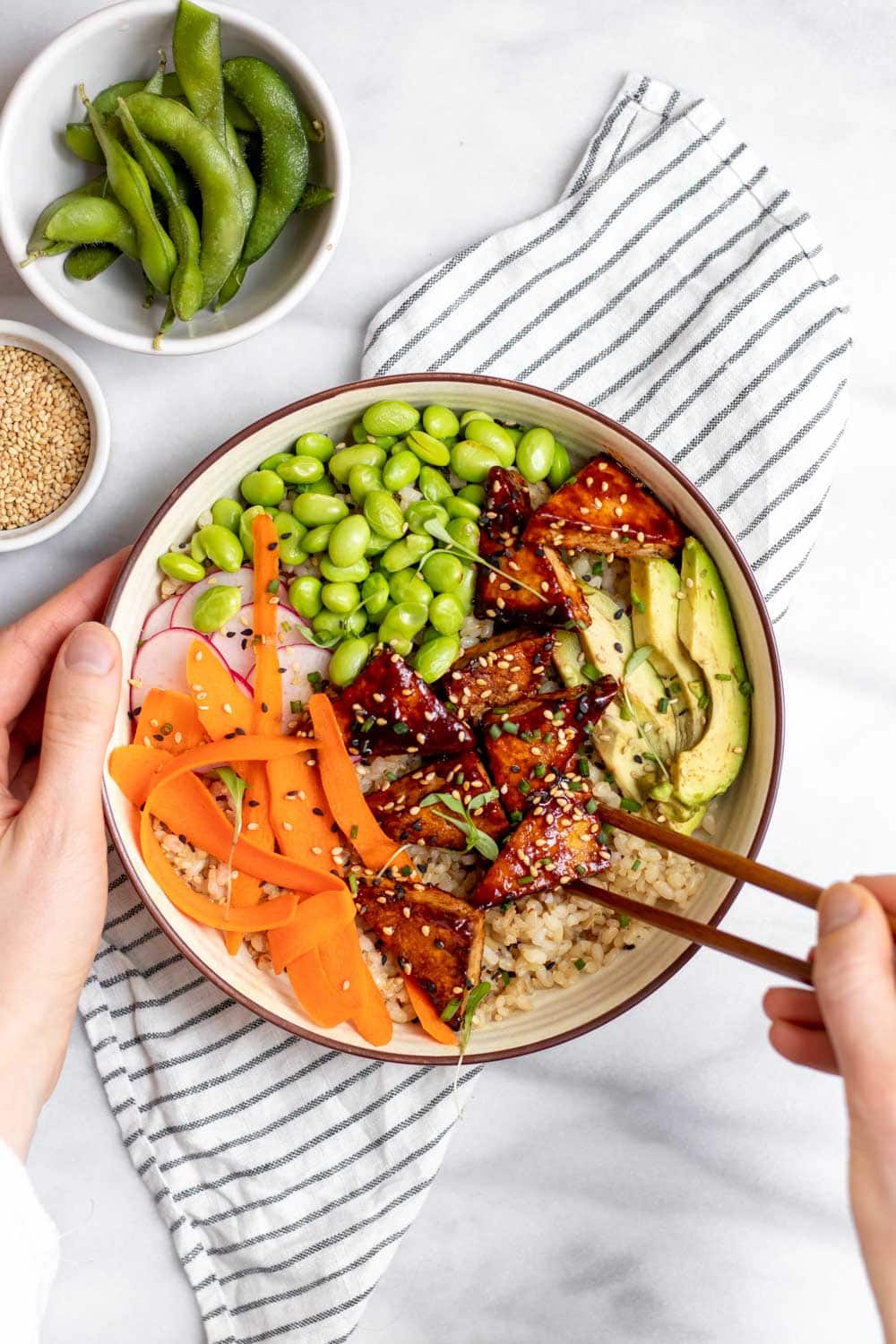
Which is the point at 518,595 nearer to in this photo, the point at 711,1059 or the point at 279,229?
the point at 279,229

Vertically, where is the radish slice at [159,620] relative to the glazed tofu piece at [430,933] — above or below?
above

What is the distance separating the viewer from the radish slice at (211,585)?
2637 millimetres

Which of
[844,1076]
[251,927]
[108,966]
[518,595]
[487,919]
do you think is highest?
[518,595]

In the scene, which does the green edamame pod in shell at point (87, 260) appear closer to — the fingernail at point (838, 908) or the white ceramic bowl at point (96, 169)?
the white ceramic bowl at point (96, 169)

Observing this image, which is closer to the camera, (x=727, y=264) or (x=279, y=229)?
(x=279, y=229)

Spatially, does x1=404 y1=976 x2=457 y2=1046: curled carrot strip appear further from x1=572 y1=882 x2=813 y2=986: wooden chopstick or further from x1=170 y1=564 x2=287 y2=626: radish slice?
x1=170 y1=564 x2=287 y2=626: radish slice

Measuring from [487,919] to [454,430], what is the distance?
1.11 m

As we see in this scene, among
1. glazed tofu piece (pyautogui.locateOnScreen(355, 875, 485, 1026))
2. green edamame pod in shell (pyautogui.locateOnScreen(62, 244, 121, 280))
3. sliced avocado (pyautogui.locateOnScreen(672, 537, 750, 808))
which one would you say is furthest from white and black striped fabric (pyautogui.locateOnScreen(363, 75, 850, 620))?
glazed tofu piece (pyautogui.locateOnScreen(355, 875, 485, 1026))

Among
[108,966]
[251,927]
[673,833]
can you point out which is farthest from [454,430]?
[108,966]

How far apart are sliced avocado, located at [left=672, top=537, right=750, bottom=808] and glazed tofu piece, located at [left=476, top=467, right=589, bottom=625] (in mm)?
243

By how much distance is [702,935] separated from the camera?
218cm

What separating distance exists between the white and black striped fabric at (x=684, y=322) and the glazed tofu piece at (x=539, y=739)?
0.60 meters

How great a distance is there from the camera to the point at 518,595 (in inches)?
100

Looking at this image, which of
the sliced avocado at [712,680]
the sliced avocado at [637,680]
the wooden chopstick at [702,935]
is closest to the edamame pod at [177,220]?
the sliced avocado at [637,680]
